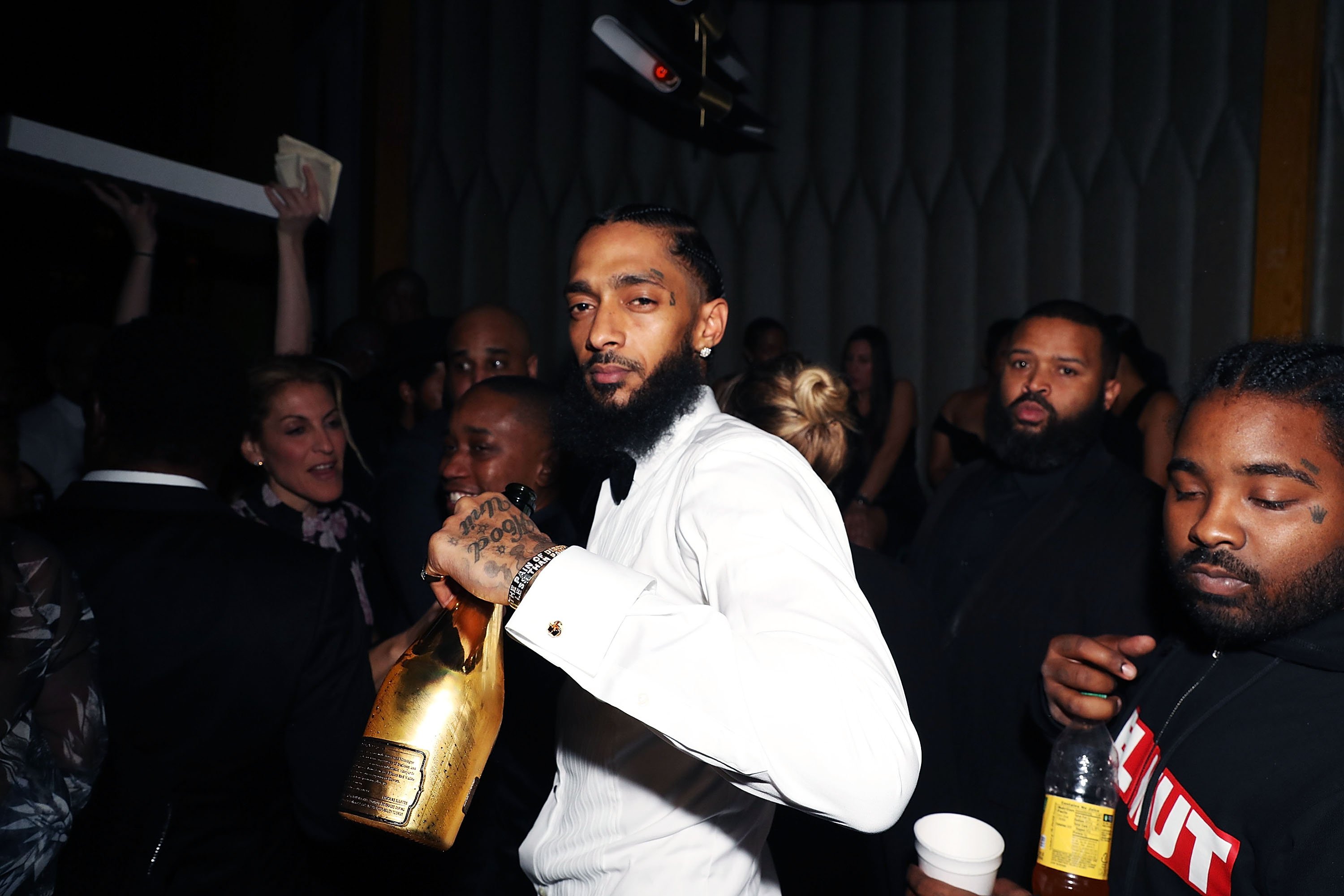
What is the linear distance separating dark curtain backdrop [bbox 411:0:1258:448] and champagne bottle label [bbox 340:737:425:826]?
4402mm

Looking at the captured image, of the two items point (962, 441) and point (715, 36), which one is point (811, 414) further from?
point (715, 36)

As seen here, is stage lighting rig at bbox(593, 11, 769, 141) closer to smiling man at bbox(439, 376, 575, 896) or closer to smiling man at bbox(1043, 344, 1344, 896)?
smiling man at bbox(439, 376, 575, 896)

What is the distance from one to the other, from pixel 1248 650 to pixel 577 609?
0.85 m

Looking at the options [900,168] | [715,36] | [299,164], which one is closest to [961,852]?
[299,164]

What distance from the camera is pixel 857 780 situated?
80 centimetres

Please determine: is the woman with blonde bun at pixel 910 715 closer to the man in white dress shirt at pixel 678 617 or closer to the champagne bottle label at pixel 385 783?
the man in white dress shirt at pixel 678 617

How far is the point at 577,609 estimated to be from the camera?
2.89 feet

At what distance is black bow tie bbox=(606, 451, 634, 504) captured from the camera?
52.2 inches

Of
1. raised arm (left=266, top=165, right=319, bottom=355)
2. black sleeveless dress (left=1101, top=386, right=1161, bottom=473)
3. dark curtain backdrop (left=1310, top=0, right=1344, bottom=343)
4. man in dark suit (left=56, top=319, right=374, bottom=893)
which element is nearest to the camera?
man in dark suit (left=56, top=319, right=374, bottom=893)

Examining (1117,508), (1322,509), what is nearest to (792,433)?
(1117,508)

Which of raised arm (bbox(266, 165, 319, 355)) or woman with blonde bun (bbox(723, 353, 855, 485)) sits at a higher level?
raised arm (bbox(266, 165, 319, 355))

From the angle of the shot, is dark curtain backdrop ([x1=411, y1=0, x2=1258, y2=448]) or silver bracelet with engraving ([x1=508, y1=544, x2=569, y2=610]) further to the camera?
dark curtain backdrop ([x1=411, y1=0, x2=1258, y2=448])

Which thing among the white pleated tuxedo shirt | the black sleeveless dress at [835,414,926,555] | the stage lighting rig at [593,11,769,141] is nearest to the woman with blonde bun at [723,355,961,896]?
the white pleated tuxedo shirt

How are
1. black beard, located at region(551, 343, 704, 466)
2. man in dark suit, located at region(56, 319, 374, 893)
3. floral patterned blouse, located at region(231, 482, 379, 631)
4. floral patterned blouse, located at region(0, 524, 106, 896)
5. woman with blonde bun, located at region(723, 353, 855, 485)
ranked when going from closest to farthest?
floral patterned blouse, located at region(0, 524, 106, 896) < black beard, located at region(551, 343, 704, 466) < man in dark suit, located at region(56, 319, 374, 893) < woman with blonde bun, located at region(723, 353, 855, 485) < floral patterned blouse, located at region(231, 482, 379, 631)
